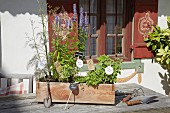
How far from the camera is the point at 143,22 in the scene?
4988 mm

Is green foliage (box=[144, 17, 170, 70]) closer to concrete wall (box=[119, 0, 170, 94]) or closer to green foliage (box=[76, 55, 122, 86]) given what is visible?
concrete wall (box=[119, 0, 170, 94])

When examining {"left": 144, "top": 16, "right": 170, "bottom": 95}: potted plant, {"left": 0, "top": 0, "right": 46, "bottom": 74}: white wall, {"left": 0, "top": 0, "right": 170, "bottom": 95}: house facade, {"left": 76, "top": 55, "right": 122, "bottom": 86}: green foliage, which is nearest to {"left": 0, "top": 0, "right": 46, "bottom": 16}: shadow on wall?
{"left": 0, "top": 0, "right": 46, "bottom": 74}: white wall

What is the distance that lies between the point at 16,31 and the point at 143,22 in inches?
80.7

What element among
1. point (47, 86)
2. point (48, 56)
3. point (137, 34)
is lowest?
point (47, 86)

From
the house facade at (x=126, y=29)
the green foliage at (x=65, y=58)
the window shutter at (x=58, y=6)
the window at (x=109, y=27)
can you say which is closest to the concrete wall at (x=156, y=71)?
the house facade at (x=126, y=29)

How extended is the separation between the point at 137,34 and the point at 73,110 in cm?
223

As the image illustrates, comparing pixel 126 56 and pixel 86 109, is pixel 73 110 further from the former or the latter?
pixel 126 56

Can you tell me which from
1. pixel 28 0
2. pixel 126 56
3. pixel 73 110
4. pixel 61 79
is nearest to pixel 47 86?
pixel 61 79

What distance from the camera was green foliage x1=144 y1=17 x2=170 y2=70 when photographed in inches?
190

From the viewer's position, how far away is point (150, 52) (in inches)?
201

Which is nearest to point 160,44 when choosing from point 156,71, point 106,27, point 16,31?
point 156,71

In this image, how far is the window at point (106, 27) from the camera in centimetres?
Result: 492

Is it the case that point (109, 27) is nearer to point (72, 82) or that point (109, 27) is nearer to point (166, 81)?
point (166, 81)

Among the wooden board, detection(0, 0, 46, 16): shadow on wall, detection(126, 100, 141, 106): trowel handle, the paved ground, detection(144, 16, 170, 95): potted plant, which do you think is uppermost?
detection(0, 0, 46, 16): shadow on wall
